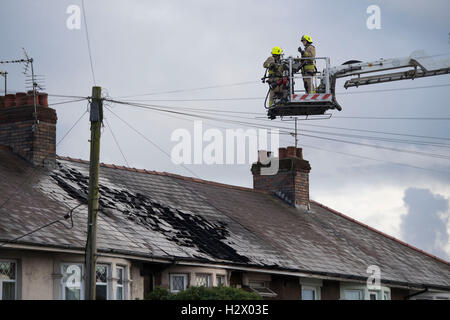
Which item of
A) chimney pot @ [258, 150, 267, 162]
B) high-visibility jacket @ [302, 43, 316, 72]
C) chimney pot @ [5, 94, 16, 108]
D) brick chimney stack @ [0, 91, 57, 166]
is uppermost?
high-visibility jacket @ [302, 43, 316, 72]

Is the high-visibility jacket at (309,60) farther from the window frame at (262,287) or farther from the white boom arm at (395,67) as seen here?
the window frame at (262,287)

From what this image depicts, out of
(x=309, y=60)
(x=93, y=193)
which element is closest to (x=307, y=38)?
(x=309, y=60)

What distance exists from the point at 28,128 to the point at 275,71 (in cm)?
771

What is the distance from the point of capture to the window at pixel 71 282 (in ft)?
74.5

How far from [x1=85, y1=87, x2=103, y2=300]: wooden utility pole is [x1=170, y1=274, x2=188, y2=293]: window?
6.75 meters

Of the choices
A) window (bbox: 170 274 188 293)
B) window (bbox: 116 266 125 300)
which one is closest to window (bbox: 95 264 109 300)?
window (bbox: 116 266 125 300)

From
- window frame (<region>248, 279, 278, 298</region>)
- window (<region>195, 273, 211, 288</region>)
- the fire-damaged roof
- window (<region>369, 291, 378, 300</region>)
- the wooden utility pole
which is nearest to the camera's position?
the wooden utility pole

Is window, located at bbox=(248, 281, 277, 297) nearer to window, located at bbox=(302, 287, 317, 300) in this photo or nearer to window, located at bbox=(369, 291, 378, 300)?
window, located at bbox=(302, 287, 317, 300)

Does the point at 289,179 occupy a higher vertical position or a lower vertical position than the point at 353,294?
higher

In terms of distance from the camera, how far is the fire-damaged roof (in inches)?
959

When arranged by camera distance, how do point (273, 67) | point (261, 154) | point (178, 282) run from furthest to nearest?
point (261, 154) < point (273, 67) < point (178, 282)

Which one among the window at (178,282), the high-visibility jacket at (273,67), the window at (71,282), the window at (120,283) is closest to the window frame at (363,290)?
the window at (178,282)

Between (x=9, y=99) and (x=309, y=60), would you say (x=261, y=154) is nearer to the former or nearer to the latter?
(x=309, y=60)

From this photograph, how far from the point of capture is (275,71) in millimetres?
28578
